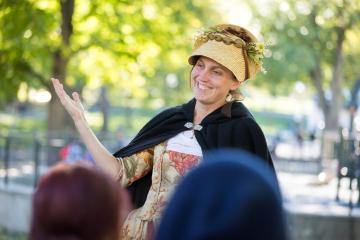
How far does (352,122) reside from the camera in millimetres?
13547

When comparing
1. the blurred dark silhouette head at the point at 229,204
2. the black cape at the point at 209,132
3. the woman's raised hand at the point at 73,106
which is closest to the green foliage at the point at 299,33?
the black cape at the point at 209,132

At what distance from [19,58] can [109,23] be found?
5.86 ft

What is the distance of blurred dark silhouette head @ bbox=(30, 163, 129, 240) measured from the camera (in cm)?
199

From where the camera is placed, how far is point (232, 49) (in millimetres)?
3869

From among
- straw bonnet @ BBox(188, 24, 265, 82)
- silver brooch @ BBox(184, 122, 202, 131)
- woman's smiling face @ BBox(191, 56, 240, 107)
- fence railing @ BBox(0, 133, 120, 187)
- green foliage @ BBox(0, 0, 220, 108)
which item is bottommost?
fence railing @ BBox(0, 133, 120, 187)

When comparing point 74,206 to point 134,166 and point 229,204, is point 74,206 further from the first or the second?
point 134,166

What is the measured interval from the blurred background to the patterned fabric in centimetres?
53

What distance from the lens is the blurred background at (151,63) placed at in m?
11.9

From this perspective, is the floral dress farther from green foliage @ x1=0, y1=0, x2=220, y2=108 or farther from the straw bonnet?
green foliage @ x1=0, y1=0, x2=220, y2=108

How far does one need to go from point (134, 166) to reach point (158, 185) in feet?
0.51

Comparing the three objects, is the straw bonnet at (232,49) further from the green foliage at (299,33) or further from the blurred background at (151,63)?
the green foliage at (299,33)

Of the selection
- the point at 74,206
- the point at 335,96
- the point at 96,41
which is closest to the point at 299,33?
the point at 335,96

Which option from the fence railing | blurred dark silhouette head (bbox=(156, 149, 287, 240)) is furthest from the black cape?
the fence railing

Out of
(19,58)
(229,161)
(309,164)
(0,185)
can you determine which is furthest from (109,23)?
(229,161)
